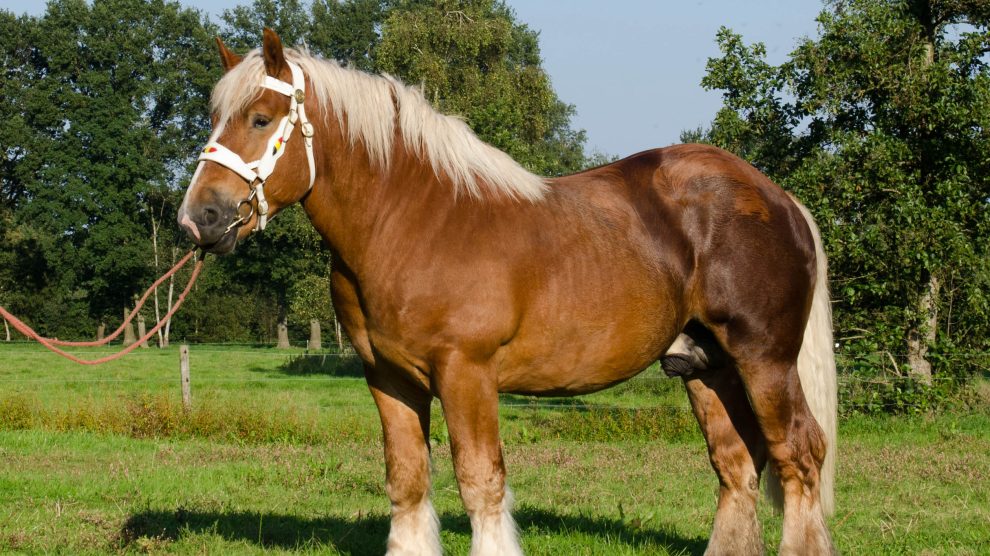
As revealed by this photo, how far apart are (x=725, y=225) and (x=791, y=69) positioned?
30.1 feet

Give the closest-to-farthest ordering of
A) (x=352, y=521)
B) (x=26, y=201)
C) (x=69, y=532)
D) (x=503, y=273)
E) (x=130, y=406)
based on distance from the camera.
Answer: (x=503, y=273) → (x=69, y=532) → (x=352, y=521) → (x=130, y=406) → (x=26, y=201)

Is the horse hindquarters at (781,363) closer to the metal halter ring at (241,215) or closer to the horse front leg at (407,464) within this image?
the horse front leg at (407,464)

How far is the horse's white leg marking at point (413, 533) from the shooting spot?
4246mm

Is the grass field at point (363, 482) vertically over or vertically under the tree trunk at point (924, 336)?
under

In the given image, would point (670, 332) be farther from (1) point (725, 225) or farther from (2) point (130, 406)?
(2) point (130, 406)

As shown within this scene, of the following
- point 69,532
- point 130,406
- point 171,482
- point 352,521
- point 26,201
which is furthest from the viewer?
point 26,201

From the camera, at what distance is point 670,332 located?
4328 millimetres

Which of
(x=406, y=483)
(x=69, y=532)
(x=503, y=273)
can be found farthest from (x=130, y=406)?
(x=503, y=273)

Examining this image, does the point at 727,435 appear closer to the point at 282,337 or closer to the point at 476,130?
the point at 476,130

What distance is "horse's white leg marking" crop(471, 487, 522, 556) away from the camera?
12.3 ft

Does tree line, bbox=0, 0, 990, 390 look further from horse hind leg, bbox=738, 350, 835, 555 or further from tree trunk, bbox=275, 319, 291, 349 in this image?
horse hind leg, bbox=738, 350, 835, 555

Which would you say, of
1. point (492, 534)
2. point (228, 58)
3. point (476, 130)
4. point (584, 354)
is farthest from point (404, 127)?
point (476, 130)

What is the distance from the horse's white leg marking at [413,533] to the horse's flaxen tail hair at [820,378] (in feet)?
6.18

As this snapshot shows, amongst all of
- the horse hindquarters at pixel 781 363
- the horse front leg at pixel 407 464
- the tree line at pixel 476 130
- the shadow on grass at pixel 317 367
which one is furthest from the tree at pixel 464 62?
the horse front leg at pixel 407 464
